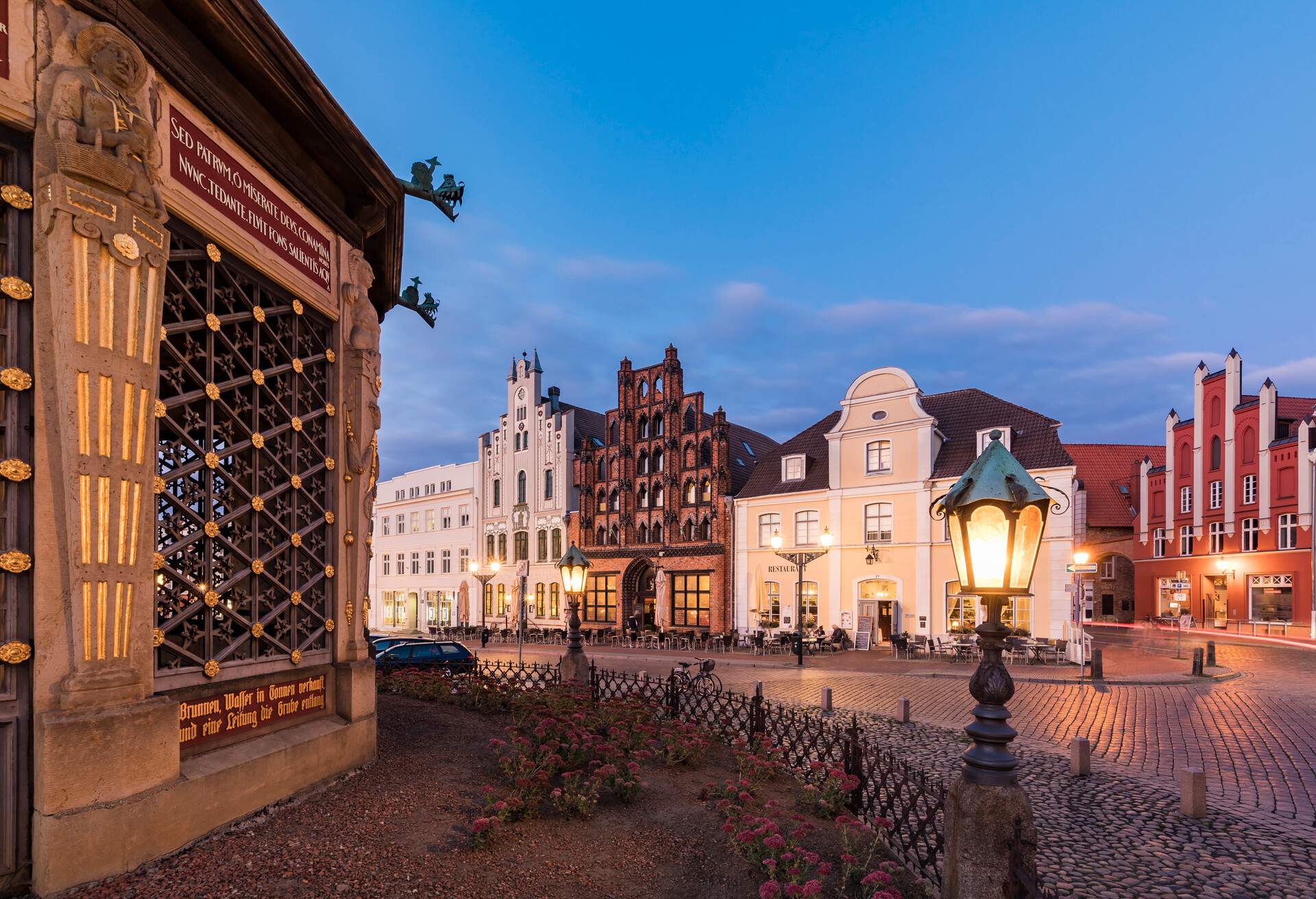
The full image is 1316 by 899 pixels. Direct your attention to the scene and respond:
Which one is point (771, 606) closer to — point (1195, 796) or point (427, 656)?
point (427, 656)

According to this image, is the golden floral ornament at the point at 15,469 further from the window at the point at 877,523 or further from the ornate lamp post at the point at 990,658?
the window at the point at 877,523

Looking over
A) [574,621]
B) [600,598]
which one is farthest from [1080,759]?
[600,598]

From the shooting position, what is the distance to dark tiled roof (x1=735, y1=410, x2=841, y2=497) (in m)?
34.4

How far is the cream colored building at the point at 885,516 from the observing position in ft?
93.9

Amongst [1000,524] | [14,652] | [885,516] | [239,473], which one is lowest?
[885,516]

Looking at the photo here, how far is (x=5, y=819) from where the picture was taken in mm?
4578

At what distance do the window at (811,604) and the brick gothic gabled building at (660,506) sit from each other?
13.2 feet

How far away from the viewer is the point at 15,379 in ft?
15.4

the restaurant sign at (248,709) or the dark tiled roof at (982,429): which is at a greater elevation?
the dark tiled roof at (982,429)

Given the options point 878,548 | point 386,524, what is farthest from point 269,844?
point 386,524

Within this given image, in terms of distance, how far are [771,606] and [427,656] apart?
58.9 feet

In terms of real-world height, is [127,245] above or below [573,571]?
above

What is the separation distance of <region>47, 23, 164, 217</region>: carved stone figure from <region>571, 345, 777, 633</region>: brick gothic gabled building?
103 ft

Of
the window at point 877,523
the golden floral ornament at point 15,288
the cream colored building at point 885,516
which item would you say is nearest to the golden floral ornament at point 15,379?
the golden floral ornament at point 15,288
